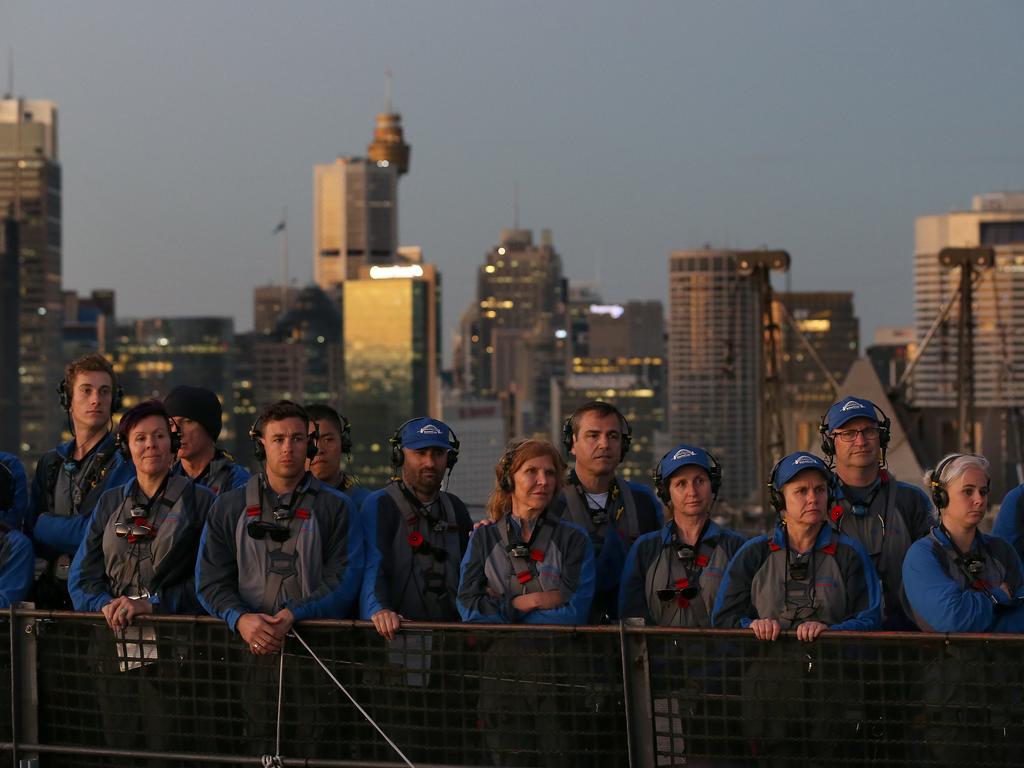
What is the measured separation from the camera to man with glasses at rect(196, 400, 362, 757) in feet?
22.4

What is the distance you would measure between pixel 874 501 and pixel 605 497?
1285 millimetres

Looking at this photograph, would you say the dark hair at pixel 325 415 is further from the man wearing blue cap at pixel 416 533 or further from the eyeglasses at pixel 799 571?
the eyeglasses at pixel 799 571

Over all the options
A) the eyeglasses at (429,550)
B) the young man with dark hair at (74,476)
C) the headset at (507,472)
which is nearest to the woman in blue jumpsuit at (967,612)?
the headset at (507,472)

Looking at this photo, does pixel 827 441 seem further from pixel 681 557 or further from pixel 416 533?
pixel 416 533

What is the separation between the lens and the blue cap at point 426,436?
762 centimetres

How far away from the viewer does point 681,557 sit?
7223 millimetres

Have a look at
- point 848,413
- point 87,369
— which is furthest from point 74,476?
point 848,413

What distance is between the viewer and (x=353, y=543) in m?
7.13

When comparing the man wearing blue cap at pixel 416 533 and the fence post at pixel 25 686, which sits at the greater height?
the man wearing blue cap at pixel 416 533

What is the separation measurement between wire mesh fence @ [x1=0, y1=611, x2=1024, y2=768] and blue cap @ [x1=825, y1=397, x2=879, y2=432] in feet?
4.75

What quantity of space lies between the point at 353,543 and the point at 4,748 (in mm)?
1611

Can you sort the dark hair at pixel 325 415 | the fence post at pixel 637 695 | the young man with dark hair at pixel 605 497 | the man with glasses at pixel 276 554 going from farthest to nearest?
1. the dark hair at pixel 325 415
2. the young man with dark hair at pixel 605 497
3. the man with glasses at pixel 276 554
4. the fence post at pixel 637 695

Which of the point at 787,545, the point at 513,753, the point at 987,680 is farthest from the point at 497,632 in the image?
the point at 987,680

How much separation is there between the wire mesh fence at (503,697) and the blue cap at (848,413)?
57.0 inches
